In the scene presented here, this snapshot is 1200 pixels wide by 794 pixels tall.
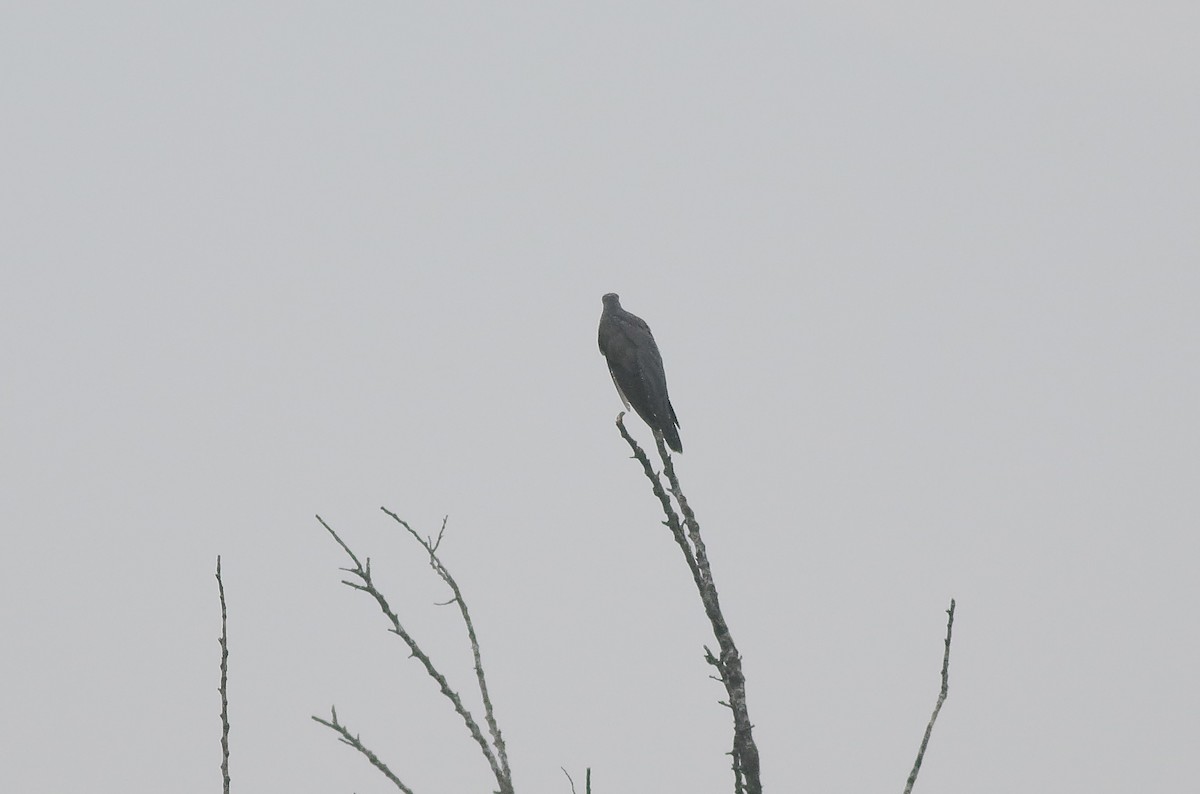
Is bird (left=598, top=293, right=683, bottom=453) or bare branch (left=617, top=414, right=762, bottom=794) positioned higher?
bird (left=598, top=293, right=683, bottom=453)

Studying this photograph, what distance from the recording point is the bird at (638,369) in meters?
10.7

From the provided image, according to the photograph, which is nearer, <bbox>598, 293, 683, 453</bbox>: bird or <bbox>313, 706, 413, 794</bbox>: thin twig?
<bbox>313, 706, 413, 794</bbox>: thin twig

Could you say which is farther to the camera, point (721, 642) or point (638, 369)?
point (638, 369)

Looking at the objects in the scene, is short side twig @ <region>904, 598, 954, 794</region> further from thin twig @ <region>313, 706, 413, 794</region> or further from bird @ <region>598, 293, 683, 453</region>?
bird @ <region>598, 293, 683, 453</region>

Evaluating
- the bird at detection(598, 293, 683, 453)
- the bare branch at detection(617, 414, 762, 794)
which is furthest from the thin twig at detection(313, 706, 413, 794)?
the bird at detection(598, 293, 683, 453)

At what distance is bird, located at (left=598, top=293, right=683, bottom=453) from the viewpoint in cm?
1069

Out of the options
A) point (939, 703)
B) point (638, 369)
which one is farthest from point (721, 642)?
point (638, 369)

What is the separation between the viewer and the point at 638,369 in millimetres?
11070

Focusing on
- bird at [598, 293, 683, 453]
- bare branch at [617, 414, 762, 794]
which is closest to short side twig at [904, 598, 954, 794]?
bare branch at [617, 414, 762, 794]

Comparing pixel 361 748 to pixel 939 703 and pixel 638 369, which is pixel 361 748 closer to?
pixel 939 703

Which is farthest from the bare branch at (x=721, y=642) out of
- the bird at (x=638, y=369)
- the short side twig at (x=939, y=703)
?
the bird at (x=638, y=369)

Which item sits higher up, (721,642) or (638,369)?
(638,369)

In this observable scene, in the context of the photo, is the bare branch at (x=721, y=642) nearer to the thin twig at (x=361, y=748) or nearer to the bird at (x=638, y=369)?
the thin twig at (x=361, y=748)

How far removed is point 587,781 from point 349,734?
0.80 meters
